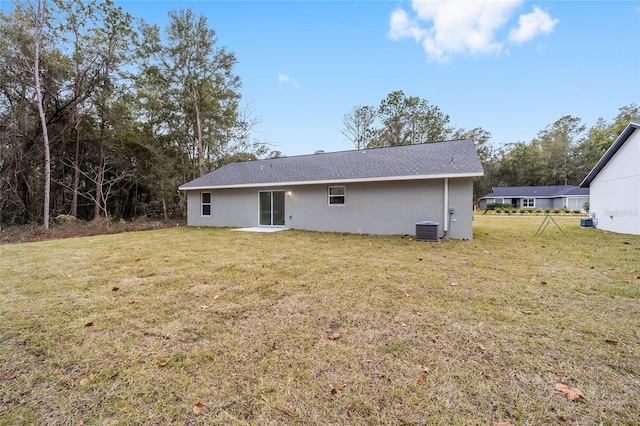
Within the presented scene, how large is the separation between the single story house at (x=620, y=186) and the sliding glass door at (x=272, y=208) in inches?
516

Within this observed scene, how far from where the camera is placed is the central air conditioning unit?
8.19 metres

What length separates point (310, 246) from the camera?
7.51 m

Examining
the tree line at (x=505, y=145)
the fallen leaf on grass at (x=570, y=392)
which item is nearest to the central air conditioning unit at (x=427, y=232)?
the fallen leaf on grass at (x=570, y=392)

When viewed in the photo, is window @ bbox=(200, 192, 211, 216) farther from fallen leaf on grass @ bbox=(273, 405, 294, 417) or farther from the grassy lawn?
fallen leaf on grass @ bbox=(273, 405, 294, 417)

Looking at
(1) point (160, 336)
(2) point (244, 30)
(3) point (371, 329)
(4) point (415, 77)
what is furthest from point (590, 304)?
(4) point (415, 77)

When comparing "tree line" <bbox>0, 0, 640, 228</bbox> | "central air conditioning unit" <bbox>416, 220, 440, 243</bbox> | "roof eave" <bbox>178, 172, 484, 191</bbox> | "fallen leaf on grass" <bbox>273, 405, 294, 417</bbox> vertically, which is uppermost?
"tree line" <bbox>0, 0, 640, 228</bbox>

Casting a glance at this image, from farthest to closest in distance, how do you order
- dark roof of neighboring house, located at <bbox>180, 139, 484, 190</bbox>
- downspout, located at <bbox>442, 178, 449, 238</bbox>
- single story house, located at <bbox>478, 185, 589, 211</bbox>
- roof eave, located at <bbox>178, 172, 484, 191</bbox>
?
single story house, located at <bbox>478, 185, 589, 211</bbox>
dark roof of neighboring house, located at <bbox>180, 139, 484, 190</bbox>
downspout, located at <bbox>442, 178, 449, 238</bbox>
roof eave, located at <bbox>178, 172, 484, 191</bbox>

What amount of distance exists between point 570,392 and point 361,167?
9.58 metres

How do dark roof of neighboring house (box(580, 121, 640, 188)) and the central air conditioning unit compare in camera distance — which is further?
dark roof of neighboring house (box(580, 121, 640, 188))

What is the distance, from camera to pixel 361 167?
10891mm

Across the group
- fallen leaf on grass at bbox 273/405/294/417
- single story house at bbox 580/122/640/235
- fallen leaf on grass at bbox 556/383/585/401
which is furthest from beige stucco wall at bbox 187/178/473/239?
fallen leaf on grass at bbox 273/405/294/417

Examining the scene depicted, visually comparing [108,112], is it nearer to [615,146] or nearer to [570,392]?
[570,392]

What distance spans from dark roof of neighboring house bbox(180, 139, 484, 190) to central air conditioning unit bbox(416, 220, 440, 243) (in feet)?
5.37

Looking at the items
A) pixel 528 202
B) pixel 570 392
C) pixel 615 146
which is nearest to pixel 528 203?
pixel 528 202
